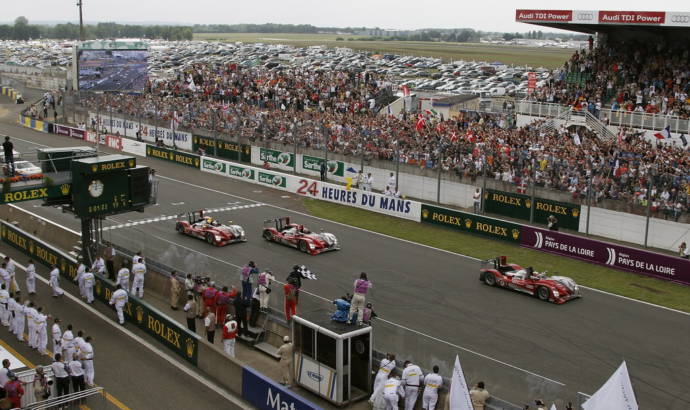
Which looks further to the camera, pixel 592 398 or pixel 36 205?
pixel 36 205

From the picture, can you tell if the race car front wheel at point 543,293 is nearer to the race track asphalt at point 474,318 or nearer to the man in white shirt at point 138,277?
the race track asphalt at point 474,318

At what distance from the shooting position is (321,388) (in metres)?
15.5

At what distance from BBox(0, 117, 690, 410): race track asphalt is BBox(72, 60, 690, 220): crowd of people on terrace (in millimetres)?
5377

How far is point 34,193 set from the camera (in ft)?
73.4

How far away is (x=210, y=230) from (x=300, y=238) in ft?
11.8

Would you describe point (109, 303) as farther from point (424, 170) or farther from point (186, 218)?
point (424, 170)

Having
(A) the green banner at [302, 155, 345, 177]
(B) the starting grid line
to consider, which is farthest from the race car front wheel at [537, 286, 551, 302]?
(A) the green banner at [302, 155, 345, 177]

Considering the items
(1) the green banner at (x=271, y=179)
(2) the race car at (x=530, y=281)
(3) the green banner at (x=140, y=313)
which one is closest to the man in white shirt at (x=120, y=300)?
(3) the green banner at (x=140, y=313)

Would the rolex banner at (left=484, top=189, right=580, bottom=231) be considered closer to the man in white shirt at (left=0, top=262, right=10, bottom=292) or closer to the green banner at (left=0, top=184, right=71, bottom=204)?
the green banner at (left=0, top=184, right=71, bottom=204)

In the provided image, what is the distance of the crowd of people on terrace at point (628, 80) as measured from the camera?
39344 mm

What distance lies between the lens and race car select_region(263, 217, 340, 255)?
88.8 feet

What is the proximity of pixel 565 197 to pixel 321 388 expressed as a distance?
17812 mm

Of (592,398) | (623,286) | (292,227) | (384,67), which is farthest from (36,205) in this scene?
(384,67)

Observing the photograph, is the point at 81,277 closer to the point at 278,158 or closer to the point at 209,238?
the point at 209,238
